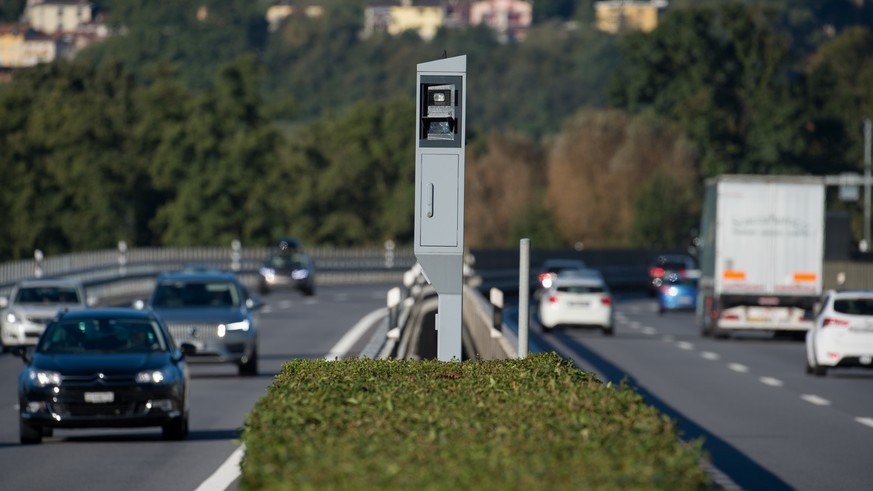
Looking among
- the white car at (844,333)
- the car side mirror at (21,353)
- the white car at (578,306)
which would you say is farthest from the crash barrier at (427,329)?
the white car at (844,333)

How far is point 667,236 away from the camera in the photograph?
329 ft

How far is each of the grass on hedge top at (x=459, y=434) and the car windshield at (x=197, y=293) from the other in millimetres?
17216

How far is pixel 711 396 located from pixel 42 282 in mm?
14212

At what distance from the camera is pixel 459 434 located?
8.82 m

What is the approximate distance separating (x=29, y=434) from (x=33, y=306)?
15856mm

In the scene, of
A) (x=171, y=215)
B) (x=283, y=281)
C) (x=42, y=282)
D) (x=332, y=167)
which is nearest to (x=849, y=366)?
(x=42, y=282)

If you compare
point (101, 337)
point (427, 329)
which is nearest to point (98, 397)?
point (101, 337)

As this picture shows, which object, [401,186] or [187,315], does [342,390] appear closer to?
[187,315]

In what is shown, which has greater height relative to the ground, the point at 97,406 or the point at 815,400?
the point at 97,406

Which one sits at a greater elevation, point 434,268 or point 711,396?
point 434,268

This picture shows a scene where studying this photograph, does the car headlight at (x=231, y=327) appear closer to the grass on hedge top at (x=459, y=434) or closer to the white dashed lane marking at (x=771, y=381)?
the white dashed lane marking at (x=771, y=381)

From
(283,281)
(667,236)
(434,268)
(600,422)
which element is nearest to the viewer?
(600,422)

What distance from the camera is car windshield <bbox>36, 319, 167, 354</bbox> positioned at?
19375mm

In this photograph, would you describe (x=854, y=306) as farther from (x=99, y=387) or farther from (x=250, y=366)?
(x=99, y=387)
